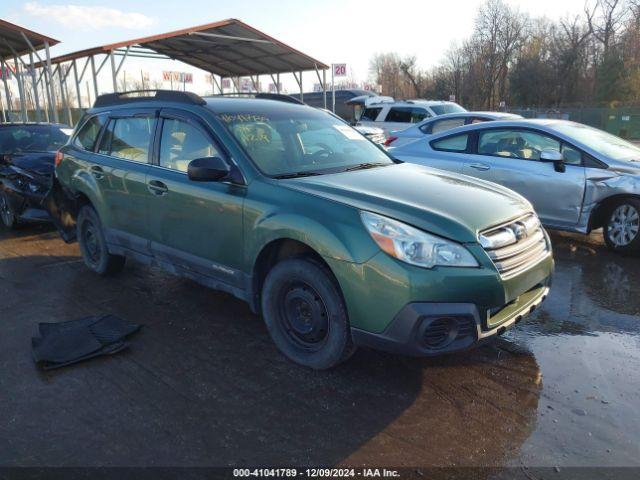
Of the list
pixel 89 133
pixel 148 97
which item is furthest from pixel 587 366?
pixel 89 133

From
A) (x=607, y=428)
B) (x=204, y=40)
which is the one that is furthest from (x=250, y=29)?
(x=607, y=428)

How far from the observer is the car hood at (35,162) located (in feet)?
24.3

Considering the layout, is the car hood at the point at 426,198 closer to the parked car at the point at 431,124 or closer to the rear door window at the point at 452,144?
the rear door window at the point at 452,144

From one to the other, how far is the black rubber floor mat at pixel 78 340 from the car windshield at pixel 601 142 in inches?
217

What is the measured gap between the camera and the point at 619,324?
4211 millimetres

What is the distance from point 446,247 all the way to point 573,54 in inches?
2049

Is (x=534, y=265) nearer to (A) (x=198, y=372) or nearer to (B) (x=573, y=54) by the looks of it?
(A) (x=198, y=372)

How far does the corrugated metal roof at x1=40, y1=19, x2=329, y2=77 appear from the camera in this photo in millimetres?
16844

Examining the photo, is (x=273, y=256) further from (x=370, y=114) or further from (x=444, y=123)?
(x=370, y=114)

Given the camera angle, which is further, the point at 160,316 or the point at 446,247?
the point at 160,316

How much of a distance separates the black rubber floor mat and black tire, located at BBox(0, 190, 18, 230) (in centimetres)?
432

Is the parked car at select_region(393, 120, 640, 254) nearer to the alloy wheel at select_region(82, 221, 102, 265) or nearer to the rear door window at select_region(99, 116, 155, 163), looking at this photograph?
the rear door window at select_region(99, 116, 155, 163)

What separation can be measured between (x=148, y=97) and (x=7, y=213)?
4.61m

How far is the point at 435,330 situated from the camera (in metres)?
2.90
